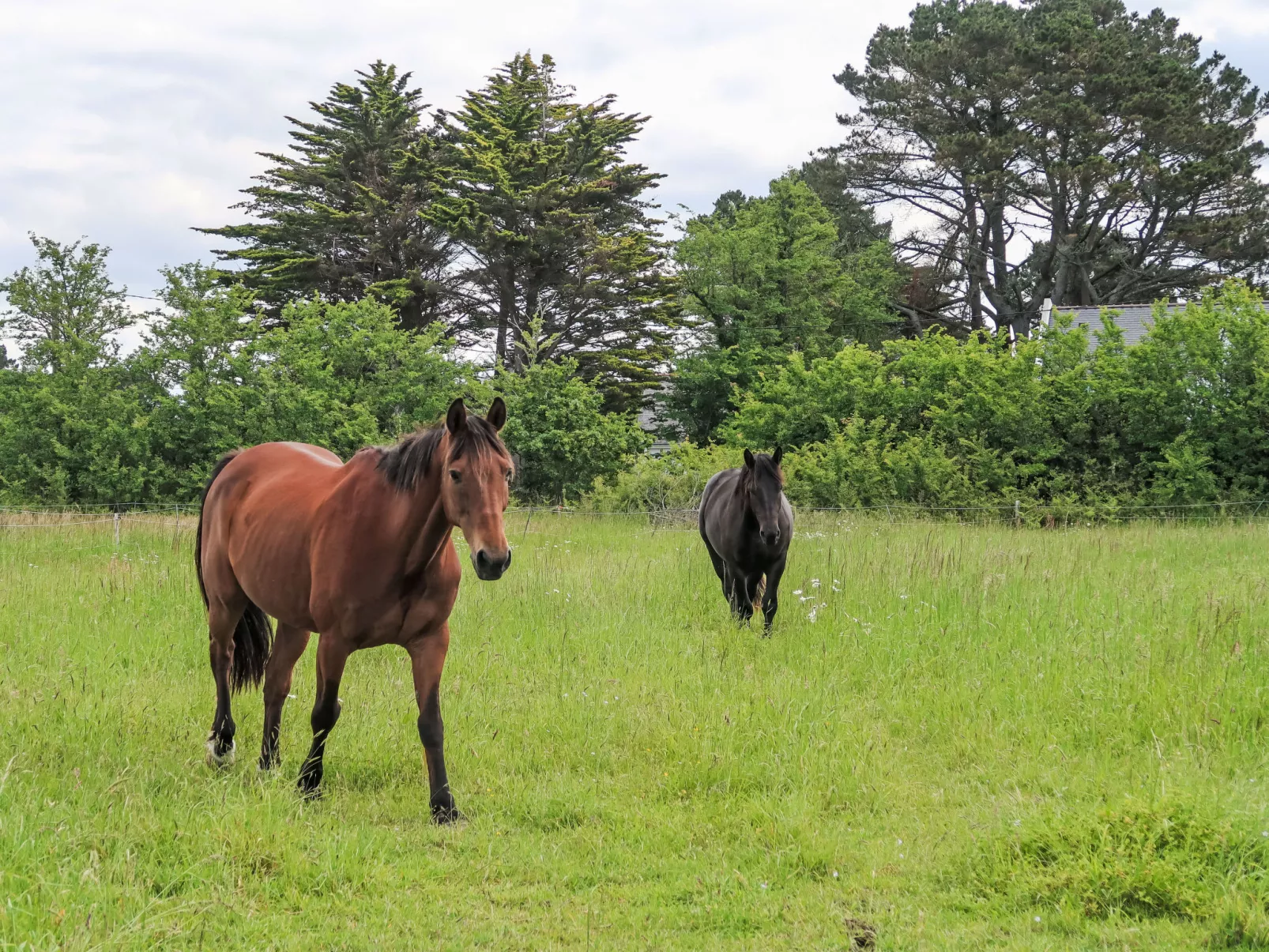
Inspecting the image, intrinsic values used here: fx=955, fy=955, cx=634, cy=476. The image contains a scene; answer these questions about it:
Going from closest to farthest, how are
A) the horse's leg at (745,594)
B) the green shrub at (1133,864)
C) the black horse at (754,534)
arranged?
the green shrub at (1133,864) → the black horse at (754,534) → the horse's leg at (745,594)

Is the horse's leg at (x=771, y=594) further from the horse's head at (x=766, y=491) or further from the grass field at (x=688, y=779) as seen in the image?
the horse's head at (x=766, y=491)

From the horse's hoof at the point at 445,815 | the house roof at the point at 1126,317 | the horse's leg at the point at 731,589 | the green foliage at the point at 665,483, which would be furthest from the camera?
the house roof at the point at 1126,317

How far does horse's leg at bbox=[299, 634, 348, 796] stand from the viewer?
4.46 meters

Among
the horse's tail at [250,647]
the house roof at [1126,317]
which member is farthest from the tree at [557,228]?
the horse's tail at [250,647]

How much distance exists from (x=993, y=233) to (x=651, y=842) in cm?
3501

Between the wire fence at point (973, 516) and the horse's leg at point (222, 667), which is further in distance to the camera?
the wire fence at point (973, 516)

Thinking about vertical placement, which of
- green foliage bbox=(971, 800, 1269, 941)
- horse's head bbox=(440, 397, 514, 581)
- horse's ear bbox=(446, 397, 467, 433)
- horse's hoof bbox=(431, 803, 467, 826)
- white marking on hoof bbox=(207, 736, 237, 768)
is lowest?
white marking on hoof bbox=(207, 736, 237, 768)

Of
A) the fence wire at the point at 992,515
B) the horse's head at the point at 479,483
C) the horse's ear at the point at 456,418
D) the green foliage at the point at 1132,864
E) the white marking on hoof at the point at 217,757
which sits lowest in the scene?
the white marking on hoof at the point at 217,757

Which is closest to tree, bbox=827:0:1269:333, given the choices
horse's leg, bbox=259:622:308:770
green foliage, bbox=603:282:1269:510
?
green foliage, bbox=603:282:1269:510

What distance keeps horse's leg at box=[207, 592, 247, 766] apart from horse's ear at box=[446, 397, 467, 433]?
221cm

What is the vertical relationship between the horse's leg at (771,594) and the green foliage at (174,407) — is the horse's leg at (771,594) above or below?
below

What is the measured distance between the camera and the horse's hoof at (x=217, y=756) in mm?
4992

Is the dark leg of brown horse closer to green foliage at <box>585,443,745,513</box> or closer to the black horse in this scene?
the black horse

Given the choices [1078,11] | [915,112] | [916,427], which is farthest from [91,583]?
[1078,11]
